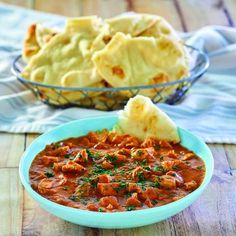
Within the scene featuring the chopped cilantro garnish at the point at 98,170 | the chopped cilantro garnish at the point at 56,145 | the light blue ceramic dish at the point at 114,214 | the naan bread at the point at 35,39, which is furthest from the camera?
the naan bread at the point at 35,39

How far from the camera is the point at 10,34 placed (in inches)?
130

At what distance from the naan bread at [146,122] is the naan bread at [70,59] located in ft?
1.19

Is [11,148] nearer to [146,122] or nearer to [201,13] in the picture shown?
[146,122]

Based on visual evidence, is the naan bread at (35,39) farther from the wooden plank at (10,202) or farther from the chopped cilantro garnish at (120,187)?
the chopped cilantro garnish at (120,187)

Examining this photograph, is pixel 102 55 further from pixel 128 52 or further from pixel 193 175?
pixel 193 175

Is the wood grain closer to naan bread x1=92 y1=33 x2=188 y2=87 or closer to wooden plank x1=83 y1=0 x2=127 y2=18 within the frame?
naan bread x1=92 y1=33 x2=188 y2=87

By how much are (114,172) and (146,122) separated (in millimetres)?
316

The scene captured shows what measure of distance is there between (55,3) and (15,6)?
0.29 metres

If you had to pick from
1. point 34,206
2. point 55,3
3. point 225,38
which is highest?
point 34,206

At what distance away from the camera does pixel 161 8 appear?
385 centimetres

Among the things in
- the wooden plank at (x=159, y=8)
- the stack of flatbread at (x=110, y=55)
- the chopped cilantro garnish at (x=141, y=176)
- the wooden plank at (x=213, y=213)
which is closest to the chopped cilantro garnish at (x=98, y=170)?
the chopped cilantro garnish at (x=141, y=176)

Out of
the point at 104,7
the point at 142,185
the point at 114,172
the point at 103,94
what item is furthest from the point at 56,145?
the point at 104,7

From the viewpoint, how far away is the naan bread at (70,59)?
94.8 inches

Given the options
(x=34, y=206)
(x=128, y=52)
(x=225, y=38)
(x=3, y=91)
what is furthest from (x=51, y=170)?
(x=225, y=38)
